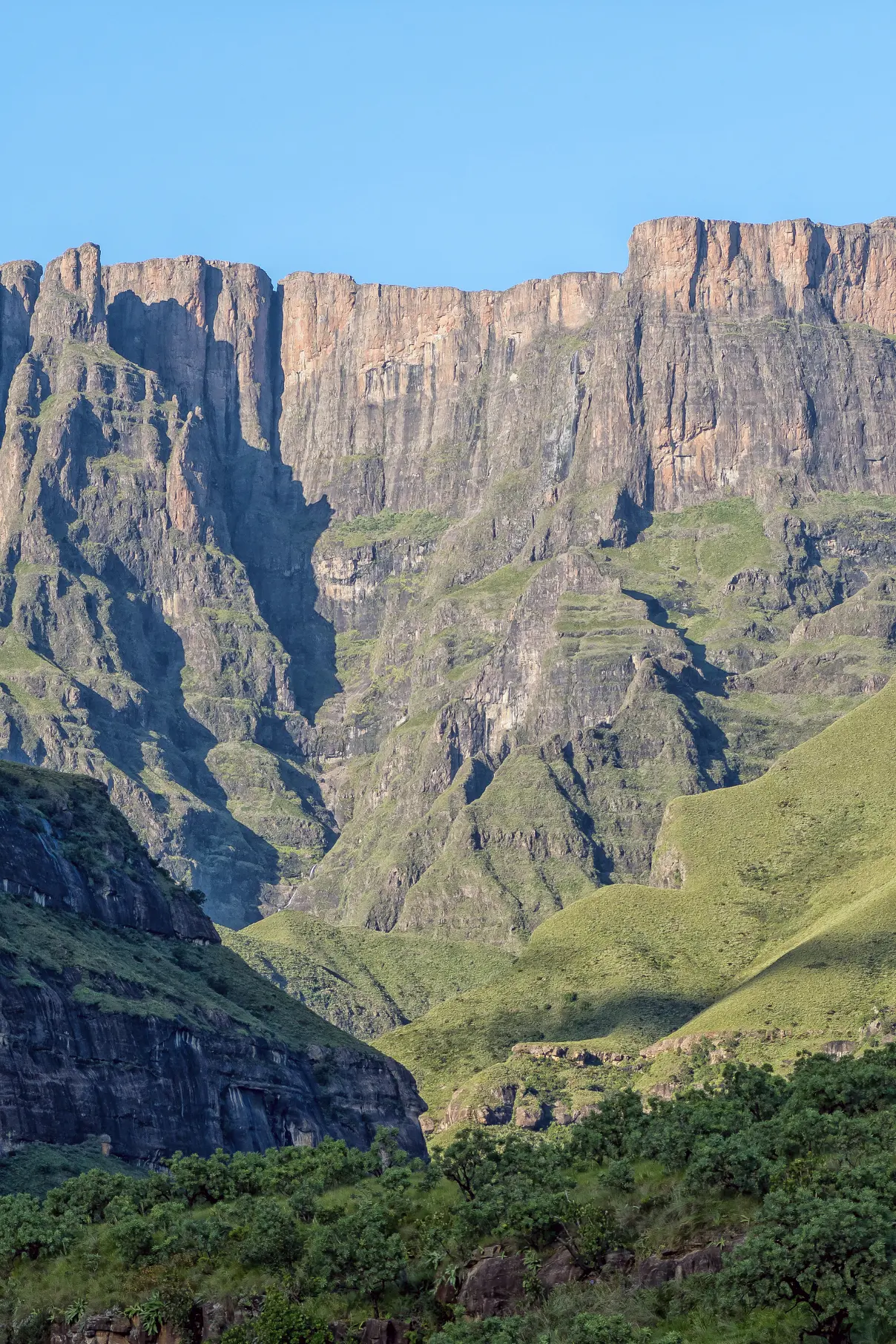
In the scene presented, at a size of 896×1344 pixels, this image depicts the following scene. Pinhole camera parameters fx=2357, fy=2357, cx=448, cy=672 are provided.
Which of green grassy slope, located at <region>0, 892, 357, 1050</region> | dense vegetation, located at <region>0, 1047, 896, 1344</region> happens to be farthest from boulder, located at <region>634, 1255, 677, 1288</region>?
green grassy slope, located at <region>0, 892, 357, 1050</region>

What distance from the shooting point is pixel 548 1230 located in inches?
3752

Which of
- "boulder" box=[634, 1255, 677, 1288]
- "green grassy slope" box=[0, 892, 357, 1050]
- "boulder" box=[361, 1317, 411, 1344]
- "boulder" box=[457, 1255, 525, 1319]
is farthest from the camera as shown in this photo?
"green grassy slope" box=[0, 892, 357, 1050]

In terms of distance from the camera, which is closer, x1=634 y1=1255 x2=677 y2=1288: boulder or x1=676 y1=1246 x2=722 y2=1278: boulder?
x1=676 y1=1246 x2=722 y2=1278: boulder

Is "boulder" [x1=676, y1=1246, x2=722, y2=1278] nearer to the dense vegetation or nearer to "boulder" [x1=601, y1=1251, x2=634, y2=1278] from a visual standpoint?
the dense vegetation

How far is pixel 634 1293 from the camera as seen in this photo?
8906cm

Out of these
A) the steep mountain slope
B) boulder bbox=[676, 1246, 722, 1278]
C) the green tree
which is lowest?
the green tree

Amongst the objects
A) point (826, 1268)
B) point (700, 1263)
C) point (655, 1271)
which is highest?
point (655, 1271)

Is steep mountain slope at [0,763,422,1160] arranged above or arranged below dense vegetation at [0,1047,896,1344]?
above

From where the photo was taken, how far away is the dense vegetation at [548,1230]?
3344 inches

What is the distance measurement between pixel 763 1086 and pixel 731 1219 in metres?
18.5

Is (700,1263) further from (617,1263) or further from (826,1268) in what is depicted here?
(826,1268)

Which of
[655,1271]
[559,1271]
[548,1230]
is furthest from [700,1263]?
[548,1230]

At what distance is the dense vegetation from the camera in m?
84.9

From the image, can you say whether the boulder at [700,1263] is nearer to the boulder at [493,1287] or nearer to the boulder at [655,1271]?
the boulder at [655,1271]
